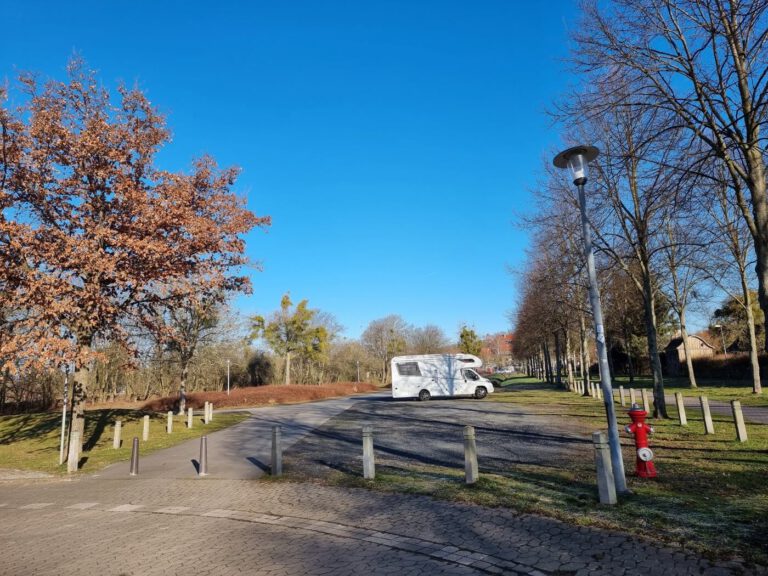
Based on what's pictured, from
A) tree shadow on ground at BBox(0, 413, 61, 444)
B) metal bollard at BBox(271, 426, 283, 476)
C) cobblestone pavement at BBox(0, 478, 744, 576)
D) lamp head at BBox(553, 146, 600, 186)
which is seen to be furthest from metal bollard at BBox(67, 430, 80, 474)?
lamp head at BBox(553, 146, 600, 186)

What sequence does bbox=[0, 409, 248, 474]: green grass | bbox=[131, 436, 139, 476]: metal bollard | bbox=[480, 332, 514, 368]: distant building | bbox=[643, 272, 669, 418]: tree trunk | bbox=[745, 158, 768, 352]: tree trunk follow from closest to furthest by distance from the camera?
1. bbox=[745, 158, 768, 352]: tree trunk
2. bbox=[131, 436, 139, 476]: metal bollard
3. bbox=[0, 409, 248, 474]: green grass
4. bbox=[643, 272, 669, 418]: tree trunk
5. bbox=[480, 332, 514, 368]: distant building

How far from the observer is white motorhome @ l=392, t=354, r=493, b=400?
A: 32.2 meters

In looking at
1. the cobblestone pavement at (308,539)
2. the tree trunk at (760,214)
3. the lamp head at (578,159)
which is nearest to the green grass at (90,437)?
the cobblestone pavement at (308,539)

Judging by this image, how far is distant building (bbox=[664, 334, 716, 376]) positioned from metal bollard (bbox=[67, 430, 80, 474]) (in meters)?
47.4

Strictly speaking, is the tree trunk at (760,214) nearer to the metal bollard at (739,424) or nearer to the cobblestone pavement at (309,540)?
the metal bollard at (739,424)

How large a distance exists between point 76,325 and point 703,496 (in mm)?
14862

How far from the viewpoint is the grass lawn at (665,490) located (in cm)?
511

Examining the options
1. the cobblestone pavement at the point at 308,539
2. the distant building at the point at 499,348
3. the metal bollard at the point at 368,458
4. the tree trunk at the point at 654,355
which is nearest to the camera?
the cobblestone pavement at the point at 308,539

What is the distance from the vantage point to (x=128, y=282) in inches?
540

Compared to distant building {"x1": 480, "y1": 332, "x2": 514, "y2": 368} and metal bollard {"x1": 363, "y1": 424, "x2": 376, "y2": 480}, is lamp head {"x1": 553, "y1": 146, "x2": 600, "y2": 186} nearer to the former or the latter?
metal bollard {"x1": 363, "y1": 424, "x2": 376, "y2": 480}

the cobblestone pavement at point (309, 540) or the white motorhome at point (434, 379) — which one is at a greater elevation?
the white motorhome at point (434, 379)

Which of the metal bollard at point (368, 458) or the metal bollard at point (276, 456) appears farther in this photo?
the metal bollard at point (276, 456)

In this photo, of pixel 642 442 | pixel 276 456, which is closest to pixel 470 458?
pixel 642 442

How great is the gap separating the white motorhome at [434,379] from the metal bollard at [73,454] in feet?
68.7
